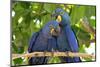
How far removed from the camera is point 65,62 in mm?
2352

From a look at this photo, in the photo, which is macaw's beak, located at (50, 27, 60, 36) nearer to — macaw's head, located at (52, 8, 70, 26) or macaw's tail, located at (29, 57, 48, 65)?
macaw's head, located at (52, 8, 70, 26)

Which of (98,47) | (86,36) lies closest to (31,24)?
(86,36)

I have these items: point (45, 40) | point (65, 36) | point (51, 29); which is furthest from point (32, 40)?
point (65, 36)

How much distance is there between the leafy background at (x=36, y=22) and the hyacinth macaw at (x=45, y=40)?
5cm

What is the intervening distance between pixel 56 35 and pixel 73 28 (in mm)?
219

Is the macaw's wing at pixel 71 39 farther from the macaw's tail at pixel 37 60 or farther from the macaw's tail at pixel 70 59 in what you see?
the macaw's tail at pixel 37 60

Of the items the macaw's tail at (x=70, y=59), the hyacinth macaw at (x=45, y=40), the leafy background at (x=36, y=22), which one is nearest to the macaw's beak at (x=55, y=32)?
the hyacinth macaw at (x=45, y=40)

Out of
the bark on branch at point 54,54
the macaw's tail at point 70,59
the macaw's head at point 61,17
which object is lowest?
the macaw's tail at point 70,59

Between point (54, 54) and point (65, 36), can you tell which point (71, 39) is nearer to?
point (65, 36)

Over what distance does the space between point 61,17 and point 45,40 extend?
12.5 inches

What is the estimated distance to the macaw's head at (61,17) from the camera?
92.0 inches

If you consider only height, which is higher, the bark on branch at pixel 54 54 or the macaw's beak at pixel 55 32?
the macaw's beak at pixel 55 32

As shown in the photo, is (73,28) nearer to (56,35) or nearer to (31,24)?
(56,35)

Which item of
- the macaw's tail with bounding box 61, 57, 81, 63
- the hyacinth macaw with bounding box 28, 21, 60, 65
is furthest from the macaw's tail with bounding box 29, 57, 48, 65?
the macaw's tail with bounding box 61, 57, 81, 63
